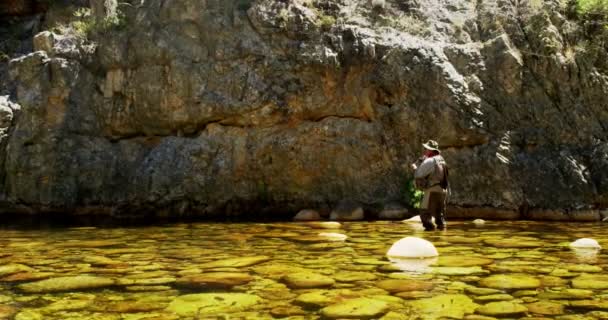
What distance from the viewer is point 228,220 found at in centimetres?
1086

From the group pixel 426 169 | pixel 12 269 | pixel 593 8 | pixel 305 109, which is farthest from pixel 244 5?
pixel 12 269

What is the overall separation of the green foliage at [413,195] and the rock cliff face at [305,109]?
18cm

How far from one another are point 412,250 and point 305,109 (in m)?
5.93

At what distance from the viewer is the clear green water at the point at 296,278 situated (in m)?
3.92

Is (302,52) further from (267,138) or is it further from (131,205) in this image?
(131,205)

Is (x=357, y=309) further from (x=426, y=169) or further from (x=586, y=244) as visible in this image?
(x=426, y=169)

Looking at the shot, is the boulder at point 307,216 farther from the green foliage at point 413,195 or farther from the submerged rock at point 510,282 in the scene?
the submerged rock at point 510,282

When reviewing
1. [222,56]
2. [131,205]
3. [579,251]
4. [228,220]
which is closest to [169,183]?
[131,205]

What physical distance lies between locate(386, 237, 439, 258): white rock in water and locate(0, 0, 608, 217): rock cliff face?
4911 mm

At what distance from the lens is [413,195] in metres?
10.8

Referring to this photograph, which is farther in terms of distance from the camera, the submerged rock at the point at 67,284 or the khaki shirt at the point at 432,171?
the khaki shirt at the point at 432,171

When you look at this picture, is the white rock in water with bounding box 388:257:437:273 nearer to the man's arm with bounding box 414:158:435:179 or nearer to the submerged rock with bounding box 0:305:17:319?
the man's arm with bounding box 414:158:435:179

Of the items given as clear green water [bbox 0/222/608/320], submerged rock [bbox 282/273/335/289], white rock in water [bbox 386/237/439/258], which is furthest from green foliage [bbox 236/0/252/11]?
submerged rock [bbox 282/273/335/289]

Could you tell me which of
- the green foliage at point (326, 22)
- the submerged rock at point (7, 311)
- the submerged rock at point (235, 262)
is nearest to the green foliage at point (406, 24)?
the green foliage at point (326, 22)
